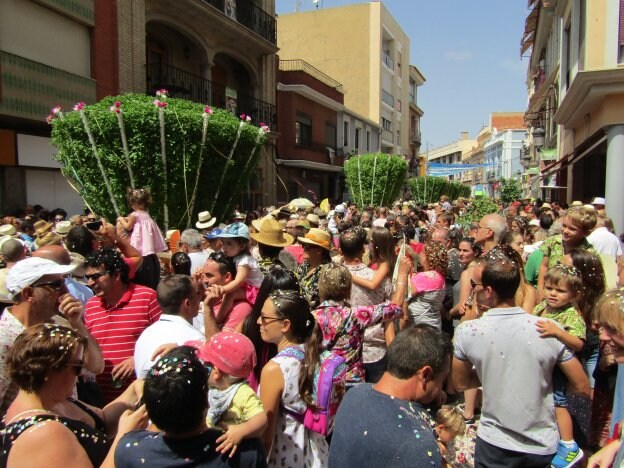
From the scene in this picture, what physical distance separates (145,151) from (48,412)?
233 inches

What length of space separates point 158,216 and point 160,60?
1186 cm

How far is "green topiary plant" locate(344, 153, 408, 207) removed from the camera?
2069 centimetres

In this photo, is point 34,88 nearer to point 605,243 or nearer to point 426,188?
point 605,243

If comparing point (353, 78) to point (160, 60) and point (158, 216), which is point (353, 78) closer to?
point (160, 60)

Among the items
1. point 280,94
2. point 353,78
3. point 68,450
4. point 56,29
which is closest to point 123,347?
point 68,450

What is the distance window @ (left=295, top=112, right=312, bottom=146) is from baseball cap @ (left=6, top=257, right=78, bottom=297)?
78.2ft

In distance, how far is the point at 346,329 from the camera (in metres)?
3.38

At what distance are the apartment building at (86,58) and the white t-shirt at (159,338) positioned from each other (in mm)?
10631

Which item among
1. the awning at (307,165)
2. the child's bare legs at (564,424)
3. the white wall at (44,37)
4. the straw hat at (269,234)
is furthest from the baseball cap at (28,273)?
the awning at (307,165)

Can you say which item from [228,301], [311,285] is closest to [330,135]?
[311,285]

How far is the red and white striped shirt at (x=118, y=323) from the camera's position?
333cm

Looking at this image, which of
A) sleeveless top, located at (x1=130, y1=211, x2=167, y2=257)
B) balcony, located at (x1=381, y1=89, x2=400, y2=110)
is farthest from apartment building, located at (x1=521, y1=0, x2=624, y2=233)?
balcony, located at (x1=381, y1=89, x2=400, y2=110)

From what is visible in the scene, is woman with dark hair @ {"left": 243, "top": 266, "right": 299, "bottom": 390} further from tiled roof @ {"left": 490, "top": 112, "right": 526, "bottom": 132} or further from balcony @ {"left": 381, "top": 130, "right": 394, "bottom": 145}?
tiled roof @ {"left": 490, "top": 112, "right": 526, "bottom": 132}

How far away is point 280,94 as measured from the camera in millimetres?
25203
